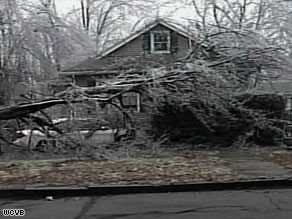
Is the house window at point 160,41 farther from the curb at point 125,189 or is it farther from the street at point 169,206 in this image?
the street at point 169,206

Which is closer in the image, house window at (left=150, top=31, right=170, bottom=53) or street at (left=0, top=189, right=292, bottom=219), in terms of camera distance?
street at (left=0, top=189, right=292, bottom=219)

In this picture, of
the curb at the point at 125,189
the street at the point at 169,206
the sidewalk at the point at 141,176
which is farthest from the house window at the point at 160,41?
the street at the point at 169,206

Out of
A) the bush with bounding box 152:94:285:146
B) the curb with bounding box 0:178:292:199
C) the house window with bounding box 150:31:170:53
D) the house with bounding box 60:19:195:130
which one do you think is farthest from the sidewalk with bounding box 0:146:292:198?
the house window with bounding box 150:31:170:53

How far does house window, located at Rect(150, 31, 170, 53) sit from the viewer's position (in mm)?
25938

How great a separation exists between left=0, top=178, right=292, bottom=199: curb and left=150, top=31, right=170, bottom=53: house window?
53.9 ft

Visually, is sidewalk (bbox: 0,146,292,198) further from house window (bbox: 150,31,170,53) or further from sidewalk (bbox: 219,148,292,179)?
house window (bbox: 150,31,170,53)

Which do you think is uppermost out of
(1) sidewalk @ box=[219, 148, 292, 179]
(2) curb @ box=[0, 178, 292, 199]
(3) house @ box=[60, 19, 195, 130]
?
(3) house @ box=[60, 19, 195, 130]

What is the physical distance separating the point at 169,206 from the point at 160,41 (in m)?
18.5

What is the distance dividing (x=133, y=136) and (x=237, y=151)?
3.14 meters

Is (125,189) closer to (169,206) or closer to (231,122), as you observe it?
(169,206)

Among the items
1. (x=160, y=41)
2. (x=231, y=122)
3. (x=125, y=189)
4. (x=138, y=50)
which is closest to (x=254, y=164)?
(x=125, y=189)

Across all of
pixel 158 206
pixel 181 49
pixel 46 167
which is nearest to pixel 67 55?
pixel 181 49

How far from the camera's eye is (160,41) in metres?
26.2

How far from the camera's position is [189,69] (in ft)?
49.3
